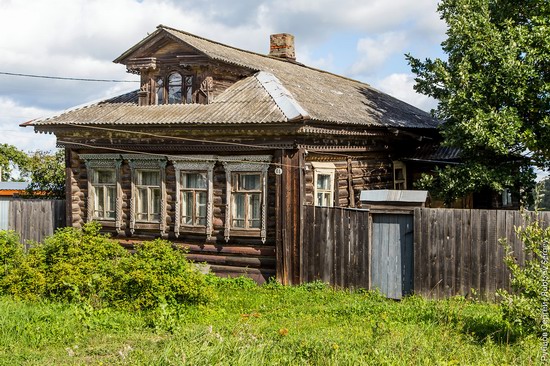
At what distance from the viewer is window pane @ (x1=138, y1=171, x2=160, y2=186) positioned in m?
16.4

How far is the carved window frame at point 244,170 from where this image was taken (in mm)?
14391

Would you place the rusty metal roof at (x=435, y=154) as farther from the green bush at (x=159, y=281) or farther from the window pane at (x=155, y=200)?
the green bush at (x=159, y=281)

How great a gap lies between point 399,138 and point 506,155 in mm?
3840

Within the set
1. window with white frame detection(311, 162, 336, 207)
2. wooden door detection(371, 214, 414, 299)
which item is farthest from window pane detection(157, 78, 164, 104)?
wooden door detection(371, 214, 414, 299)

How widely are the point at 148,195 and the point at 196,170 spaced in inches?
69.1

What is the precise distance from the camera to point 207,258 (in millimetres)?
15406

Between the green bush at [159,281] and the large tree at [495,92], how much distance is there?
24.0 ft

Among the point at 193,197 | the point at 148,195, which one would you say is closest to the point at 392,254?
the point at 193,197

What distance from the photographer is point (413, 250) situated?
40.2 feet

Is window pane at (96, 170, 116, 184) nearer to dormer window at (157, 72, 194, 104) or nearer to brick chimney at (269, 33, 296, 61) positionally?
dormer window at (157, 72, 194, 104)

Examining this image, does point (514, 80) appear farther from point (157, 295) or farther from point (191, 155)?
point (157, 295)

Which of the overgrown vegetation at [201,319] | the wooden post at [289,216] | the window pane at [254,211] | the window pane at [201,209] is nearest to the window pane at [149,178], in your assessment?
the window pane at [201,209]

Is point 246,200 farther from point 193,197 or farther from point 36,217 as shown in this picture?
point 36,217

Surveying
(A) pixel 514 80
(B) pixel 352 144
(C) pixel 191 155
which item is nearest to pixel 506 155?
(A) pixel 514 80
